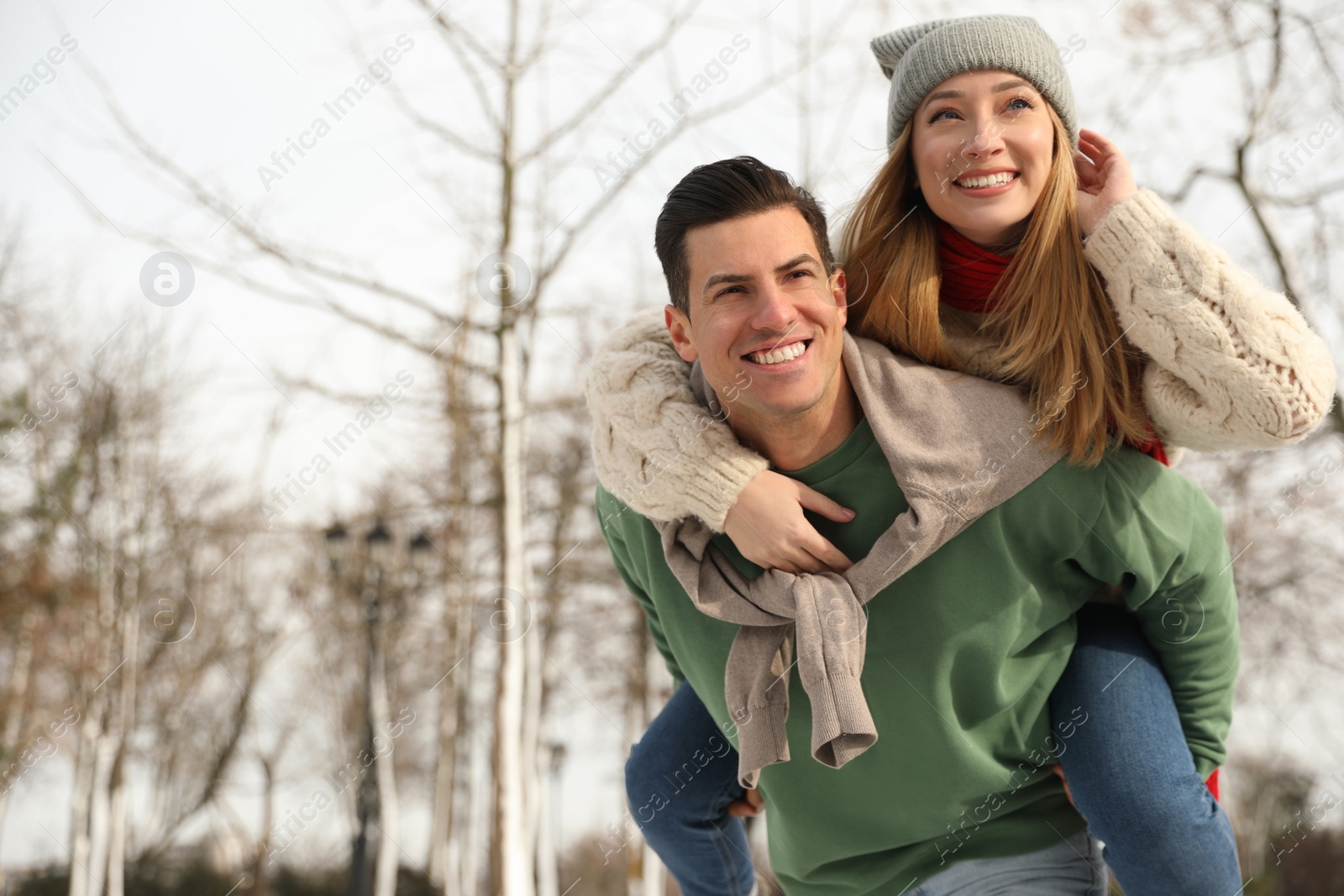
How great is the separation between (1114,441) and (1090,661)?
520mm

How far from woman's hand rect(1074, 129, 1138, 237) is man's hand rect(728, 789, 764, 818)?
1.68 meters

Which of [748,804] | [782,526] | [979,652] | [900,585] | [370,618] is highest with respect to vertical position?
[370,618]

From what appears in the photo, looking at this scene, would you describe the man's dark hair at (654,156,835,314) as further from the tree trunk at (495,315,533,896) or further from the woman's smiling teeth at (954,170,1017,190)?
the tree trunk at (495,315,533,896)

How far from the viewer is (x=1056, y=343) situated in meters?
2.35

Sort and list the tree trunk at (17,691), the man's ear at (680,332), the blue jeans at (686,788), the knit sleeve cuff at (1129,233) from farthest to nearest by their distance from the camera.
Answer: the tree trunk at (17,691) → the blue jeans at (686,788) → the man's ear at (680,332) → the knit sleeve cuff at (1129,233)

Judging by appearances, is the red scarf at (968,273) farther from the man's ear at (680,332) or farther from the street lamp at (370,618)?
the street lamp at (370,618)

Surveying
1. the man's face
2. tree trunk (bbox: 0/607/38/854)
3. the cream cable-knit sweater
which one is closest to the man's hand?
the cream cable-knit sweater

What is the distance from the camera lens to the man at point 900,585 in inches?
90.8

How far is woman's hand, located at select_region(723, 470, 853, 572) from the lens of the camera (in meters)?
2.36

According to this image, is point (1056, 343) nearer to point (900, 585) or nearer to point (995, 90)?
point (900, 585)

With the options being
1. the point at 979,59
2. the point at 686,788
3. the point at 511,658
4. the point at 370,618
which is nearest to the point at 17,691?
the point at 370,618

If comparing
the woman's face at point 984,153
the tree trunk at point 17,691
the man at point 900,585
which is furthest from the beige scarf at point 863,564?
the tree trunk at point 17,691

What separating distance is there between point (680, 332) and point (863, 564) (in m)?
0.68

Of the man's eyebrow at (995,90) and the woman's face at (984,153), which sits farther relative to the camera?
the man's eyebrow at (995,90)
